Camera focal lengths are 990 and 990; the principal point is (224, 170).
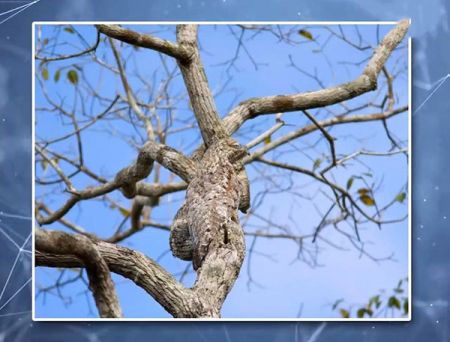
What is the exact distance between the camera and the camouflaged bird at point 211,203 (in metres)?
3.23

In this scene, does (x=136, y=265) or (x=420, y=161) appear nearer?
(x=136, y=265)

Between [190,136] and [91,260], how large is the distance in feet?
2.22

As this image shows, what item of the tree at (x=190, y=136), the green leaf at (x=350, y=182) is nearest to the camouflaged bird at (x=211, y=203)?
the tree at (x=190, y=136)

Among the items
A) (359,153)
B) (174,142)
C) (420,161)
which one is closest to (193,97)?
(174,142)

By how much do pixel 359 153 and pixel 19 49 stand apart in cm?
126

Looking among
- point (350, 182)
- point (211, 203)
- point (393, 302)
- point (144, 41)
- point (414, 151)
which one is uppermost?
point (144, 41)

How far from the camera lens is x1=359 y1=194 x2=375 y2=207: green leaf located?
3.45 metres

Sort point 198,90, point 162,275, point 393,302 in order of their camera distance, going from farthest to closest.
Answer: point 198,90, point 393,302, point 162,275

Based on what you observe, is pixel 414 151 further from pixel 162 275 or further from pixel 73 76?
pixel 73 76

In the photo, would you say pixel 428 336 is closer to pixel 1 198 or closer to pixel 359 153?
pixel 359 153

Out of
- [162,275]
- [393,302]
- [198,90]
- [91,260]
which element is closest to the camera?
[91,260]

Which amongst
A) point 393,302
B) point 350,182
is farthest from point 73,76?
point 393,302

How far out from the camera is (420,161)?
3.46 m

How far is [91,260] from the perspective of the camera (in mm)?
3082
